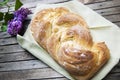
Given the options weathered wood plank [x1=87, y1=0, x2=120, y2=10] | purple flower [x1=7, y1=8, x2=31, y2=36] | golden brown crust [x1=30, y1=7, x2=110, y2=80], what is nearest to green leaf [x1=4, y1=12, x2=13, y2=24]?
purple flower [x1=7, y1=8, x2=31, y2=36]

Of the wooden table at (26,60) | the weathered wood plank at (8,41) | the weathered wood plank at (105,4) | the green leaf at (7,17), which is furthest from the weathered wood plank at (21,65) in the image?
the weathered wood plank at (105,4)

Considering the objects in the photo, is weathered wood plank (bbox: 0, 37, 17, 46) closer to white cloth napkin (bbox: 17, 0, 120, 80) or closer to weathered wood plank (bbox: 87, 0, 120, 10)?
white cloth napkin (bbox: 17, 0, 120, 80)

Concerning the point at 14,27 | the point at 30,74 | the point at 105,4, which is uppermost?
the point at 105,4

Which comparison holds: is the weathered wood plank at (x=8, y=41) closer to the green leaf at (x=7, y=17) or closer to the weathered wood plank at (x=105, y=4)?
the green leaf at (x=7, y=17)

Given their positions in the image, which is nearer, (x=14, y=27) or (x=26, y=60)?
(x=26, y=60)

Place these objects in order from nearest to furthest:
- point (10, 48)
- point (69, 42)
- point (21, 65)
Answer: point (69, 42)
point (21, 65)
point (10, 48)

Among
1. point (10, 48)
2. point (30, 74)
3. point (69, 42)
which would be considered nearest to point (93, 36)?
point (69, 42)

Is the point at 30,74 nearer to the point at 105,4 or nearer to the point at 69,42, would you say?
the point at 69,42
